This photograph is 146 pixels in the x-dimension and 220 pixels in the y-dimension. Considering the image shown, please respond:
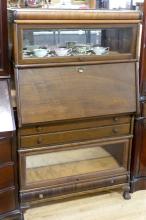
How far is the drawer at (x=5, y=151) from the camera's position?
1.96 m

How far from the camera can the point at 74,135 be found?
2188mm

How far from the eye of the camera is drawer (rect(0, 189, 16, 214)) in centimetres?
204

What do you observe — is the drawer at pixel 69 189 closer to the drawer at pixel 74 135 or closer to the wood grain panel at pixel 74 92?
the drawer at pixel 74 135

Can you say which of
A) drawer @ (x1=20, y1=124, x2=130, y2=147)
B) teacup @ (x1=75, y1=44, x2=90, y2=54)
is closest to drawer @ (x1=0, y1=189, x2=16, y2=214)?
drawer @ (x1=20, y1=124, x2=130, y2=147)

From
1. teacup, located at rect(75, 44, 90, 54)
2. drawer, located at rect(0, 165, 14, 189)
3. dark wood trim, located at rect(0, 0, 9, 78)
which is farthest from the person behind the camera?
teacup, located at rect(75, 44, 90, 54)

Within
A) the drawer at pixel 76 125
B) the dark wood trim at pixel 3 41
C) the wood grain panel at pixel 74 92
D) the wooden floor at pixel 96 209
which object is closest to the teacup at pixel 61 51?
the wood grain panel at pixel 74 92

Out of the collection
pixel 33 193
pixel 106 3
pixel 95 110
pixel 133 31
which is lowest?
pixel 33 193

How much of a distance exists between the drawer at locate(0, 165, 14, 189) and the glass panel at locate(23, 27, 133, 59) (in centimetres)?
71

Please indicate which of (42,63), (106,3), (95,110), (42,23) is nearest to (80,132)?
(95,110)

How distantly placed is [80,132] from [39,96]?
15.9 inches

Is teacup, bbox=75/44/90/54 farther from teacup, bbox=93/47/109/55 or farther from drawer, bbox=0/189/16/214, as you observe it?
drawer, bbox=0/189/16/214

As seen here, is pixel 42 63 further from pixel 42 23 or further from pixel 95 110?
pixel 95 110

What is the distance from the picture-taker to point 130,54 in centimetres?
221

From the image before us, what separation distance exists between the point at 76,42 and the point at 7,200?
114 cm
